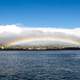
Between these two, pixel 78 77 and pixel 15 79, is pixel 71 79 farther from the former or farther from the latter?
pixel 15 79

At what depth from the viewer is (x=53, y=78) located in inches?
3383

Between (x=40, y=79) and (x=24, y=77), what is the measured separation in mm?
5656

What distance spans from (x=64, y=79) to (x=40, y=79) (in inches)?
218

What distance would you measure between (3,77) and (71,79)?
637 inches

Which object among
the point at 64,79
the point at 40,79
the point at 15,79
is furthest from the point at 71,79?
the point at 15,79

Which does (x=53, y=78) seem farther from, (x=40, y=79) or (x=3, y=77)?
(x=3, y=77)

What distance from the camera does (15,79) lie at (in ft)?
275

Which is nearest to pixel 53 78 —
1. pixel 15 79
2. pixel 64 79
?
pixel 64 79

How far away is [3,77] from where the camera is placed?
86875mm

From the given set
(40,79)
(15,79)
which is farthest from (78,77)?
(15,79)

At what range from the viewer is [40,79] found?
3322 inches

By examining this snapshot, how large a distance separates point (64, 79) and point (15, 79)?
1126 cm

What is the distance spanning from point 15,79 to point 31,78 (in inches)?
184

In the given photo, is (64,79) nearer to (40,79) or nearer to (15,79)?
(40,79)
